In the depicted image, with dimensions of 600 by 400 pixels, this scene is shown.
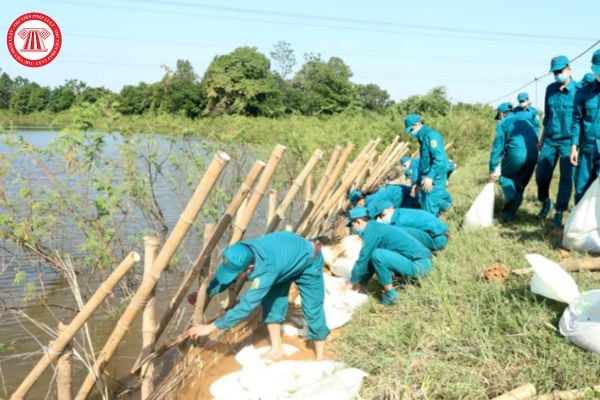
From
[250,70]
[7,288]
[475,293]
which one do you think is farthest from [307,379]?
[250,70]

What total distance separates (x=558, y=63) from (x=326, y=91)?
3679cm

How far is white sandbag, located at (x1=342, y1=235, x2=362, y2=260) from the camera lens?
15.1 ft

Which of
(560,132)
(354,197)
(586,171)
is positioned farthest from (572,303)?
(354,197)

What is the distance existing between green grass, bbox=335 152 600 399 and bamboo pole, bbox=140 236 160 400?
1126mm

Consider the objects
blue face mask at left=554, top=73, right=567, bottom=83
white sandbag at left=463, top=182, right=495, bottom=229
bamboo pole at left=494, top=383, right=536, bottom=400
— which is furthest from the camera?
white sandbag at left=463, top=182, right=495, bottom=229

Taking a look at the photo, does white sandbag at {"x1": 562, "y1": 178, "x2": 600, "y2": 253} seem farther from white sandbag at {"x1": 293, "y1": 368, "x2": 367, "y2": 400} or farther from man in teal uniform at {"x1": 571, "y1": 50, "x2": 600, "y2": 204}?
white sandbag at {"x1": 293, "y1": 368, "x2": 367, "y2": 400}

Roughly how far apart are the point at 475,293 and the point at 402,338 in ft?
2.19

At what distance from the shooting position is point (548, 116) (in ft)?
15.0

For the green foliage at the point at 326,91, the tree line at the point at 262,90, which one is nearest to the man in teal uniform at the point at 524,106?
the tree line at the point at 262,90

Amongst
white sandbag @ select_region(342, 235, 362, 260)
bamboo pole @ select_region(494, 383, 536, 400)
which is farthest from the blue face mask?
bamboo pole @ select_region(494, 383, 536, 400)

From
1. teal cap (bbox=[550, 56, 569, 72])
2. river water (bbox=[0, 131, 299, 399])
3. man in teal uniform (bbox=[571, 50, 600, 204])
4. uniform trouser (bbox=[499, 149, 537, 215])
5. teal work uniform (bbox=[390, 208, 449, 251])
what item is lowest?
river water (bbox=[0, 131, 299, 399])

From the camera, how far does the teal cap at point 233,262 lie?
265cm

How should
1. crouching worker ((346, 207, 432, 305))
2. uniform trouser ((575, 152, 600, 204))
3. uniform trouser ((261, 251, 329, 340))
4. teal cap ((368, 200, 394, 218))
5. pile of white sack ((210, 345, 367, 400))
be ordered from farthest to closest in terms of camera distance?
teal cap ((368, 200, 394, 218)) < uniform trouser ((575, 152, 600, 204)) < crouching worker ((346, 207, 432, 305)) < uniform trouser ((261, 251, 329, 340)) < pile of white sack ((210, 345, 367, 400))

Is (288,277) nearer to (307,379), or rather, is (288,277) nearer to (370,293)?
(307,379)
